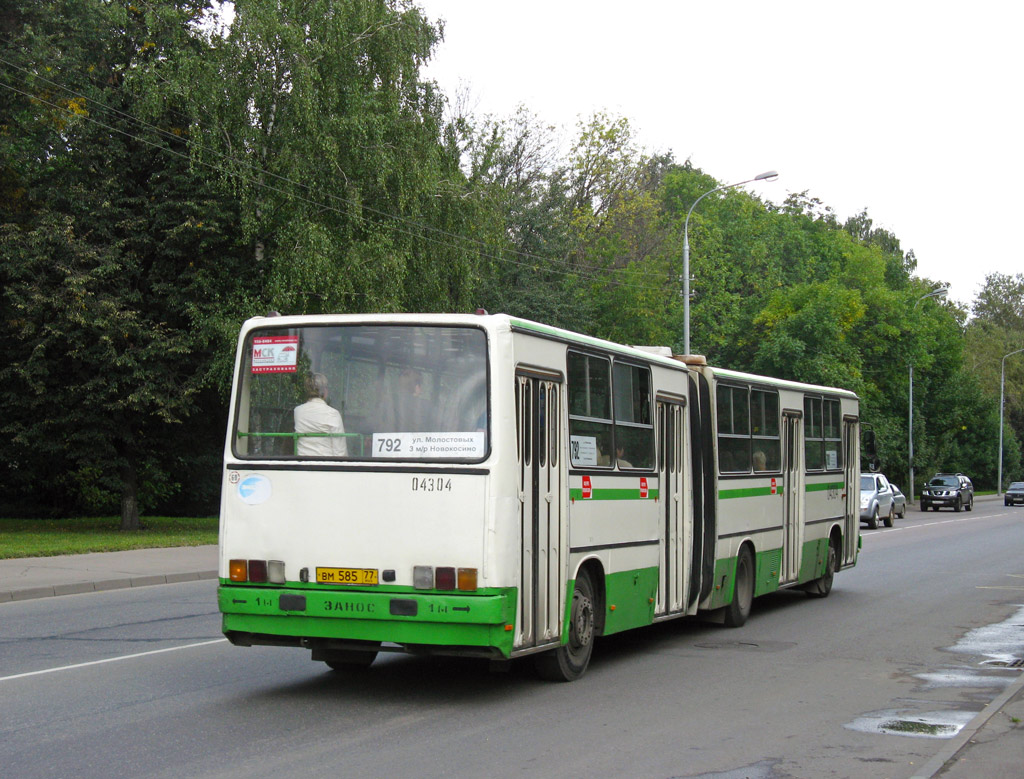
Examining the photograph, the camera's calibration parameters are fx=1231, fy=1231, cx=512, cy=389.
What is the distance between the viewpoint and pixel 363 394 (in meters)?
8.77

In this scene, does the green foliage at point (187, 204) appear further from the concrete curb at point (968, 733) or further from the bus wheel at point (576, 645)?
the concrete curb at point (968, 733)

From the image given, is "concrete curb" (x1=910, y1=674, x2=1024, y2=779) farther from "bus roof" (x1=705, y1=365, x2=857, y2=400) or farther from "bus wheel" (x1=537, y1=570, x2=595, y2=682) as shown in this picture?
"bus roof" (x1=705, y1=365, x2=857, y2=400)

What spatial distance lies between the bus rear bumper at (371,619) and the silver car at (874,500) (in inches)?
1201

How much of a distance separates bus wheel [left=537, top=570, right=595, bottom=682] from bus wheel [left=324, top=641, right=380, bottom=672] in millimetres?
1371

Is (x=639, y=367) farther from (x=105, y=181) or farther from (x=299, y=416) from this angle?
(x=105, y=181)

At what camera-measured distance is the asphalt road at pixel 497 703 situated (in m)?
6.92

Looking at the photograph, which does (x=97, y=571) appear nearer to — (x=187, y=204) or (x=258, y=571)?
(x=258, y=571)

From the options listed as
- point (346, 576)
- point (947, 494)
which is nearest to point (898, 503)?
point (947, 494)

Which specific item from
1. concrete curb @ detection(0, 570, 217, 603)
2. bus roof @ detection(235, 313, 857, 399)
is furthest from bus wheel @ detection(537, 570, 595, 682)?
concrete curb @ detection(0, 570, 217, 603)

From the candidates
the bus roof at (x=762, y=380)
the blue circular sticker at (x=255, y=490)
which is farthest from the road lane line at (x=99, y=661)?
the bus roof at (x=762, y=380)

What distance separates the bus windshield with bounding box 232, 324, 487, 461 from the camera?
8.55 m

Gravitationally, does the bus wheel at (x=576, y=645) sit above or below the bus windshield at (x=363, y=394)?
below

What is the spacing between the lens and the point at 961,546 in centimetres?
2878

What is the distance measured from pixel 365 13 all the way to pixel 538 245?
16822 mm
